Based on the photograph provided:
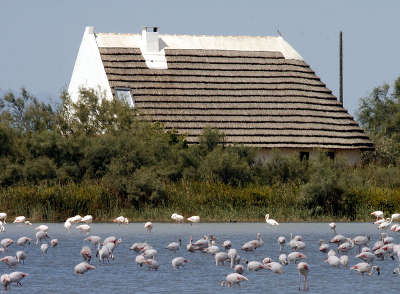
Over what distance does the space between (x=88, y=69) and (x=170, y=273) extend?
29.6 metres

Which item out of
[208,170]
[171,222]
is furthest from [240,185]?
[171,222]

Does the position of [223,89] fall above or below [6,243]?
above

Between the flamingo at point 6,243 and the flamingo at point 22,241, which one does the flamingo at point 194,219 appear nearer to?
the flamingo at point 22,241

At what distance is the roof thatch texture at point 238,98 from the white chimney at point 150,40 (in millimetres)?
551

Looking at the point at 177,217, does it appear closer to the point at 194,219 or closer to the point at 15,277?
the point at 194,219

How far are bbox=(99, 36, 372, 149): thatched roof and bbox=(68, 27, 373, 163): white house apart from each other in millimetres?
48

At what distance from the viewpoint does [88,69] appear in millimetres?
49281

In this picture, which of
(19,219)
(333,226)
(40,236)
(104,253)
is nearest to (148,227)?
(19,219)

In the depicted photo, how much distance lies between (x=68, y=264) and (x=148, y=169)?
14042mm

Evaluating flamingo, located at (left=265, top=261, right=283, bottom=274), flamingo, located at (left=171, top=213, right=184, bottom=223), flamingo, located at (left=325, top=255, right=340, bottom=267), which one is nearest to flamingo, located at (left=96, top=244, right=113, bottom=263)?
flamingo, located at (left=265, top=261, right=283, bottom=274)

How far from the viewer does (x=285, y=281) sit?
64.4 ft

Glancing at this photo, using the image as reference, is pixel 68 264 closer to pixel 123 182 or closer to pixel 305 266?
pixel 305 266

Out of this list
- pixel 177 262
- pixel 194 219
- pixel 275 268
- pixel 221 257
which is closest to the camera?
pixel 275 268

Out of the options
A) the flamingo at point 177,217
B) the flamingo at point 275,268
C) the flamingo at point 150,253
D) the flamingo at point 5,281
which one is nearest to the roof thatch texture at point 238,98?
the flamingo at point 177,217
